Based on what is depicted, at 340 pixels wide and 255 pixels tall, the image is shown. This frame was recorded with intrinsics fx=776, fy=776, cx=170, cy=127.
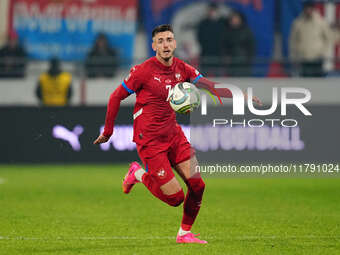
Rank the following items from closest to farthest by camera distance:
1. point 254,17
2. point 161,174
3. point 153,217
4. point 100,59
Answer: point 161,174
point 153,217
point 100,59
point 254,17

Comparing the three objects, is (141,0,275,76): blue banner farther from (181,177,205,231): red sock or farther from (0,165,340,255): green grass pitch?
(181,177,205,231): red sock

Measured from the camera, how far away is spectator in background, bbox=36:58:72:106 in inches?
657

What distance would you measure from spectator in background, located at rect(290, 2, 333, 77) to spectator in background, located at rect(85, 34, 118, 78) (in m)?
4.20

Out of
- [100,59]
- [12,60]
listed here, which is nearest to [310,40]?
[100,59]

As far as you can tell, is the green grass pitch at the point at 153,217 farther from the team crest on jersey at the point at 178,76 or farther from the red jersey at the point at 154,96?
the team crest on jersey at the point at 178,76

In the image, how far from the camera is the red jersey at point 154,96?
730cm

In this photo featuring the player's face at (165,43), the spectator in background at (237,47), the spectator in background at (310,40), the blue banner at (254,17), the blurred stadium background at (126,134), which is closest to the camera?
the player's face at (165,43)

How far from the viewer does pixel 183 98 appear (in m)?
7.11

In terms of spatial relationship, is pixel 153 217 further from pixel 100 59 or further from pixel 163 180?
pixel 100 59

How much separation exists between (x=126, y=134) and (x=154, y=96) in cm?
874

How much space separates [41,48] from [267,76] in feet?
17.3

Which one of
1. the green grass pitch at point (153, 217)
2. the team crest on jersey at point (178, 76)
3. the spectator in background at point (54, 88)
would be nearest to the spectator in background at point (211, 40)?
the spectator in background at point (54, 88)

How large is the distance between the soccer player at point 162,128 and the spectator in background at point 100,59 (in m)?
10.0

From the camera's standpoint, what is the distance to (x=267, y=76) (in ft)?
59.2
